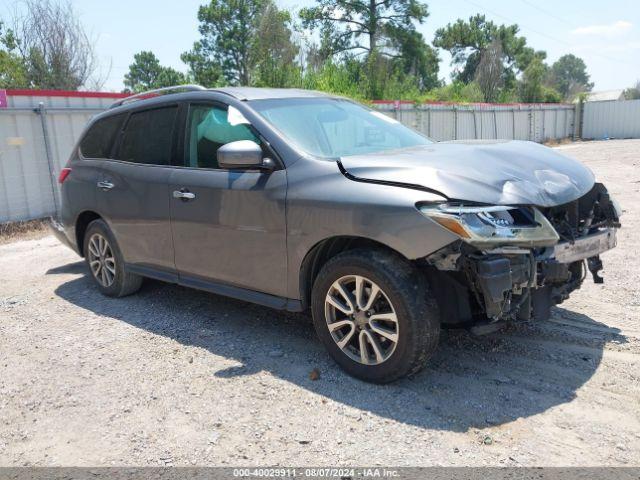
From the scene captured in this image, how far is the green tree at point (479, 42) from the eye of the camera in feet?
178

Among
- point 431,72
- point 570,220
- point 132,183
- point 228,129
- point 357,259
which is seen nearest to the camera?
point 357,259

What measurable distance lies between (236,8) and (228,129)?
5250 cm

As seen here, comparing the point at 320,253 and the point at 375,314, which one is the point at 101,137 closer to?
the point at 320,253

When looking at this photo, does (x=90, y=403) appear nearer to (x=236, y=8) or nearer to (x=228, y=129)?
(x=228, y=129)

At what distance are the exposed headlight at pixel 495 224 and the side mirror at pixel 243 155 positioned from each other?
1235mm

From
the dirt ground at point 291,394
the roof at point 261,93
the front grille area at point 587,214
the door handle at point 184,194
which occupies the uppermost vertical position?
the roof at point 261,93

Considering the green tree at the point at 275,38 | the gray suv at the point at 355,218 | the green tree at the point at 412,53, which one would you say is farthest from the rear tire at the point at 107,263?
the green tree at the point at 412,53

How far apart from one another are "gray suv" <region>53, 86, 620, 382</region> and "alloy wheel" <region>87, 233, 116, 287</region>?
0.48m

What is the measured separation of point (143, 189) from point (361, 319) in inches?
95.3

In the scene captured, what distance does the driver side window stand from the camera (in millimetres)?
4344

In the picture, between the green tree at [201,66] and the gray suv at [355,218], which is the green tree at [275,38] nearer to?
the gray suv at [355,218]

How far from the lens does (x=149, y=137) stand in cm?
520

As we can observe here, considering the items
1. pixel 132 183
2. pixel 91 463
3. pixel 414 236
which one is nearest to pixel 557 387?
pixel 414 236

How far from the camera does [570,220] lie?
3.79 meters
